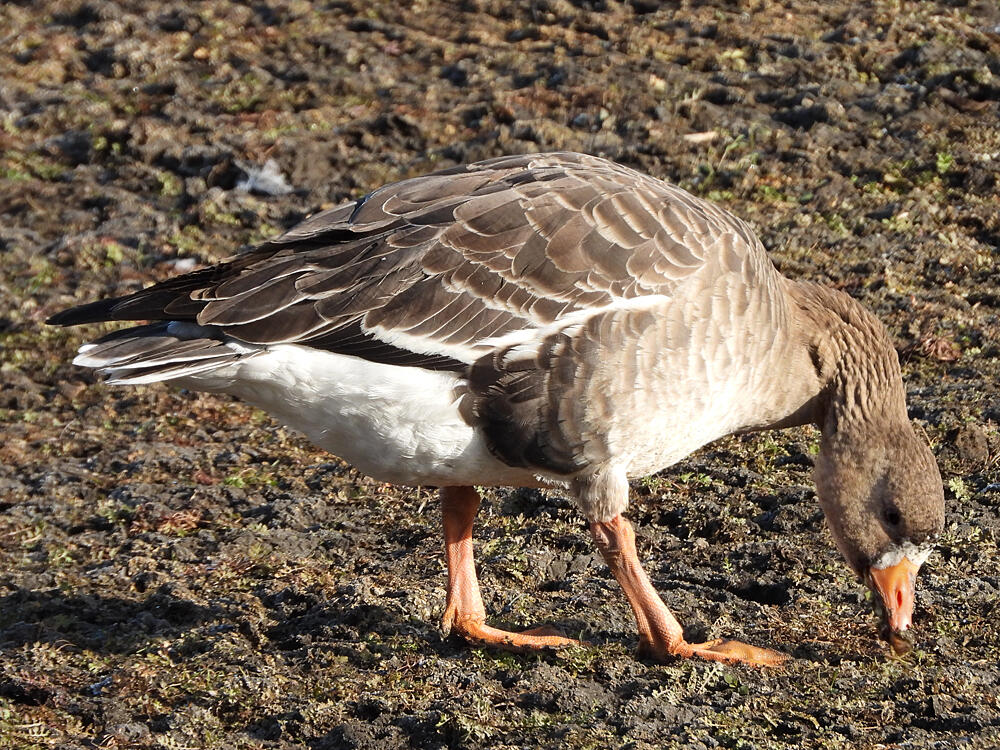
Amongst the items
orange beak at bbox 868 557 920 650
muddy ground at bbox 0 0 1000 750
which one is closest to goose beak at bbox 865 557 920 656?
orange beak at bbox 868 557 920 650

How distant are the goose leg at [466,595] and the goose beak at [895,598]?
1212 millimetres

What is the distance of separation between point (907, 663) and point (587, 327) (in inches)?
69.0

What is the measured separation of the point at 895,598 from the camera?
4.97 meters

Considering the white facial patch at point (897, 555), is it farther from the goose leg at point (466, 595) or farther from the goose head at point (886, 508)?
the goose leg at point (466, 595)

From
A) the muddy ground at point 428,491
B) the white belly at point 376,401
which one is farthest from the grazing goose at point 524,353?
the muddy ground at point 428,491

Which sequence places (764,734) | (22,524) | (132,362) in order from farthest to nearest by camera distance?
(22,524), (132,362), (764,734)

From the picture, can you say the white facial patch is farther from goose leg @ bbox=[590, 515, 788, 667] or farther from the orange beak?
goose leg @ bbox=[590, 515, 788, 667]

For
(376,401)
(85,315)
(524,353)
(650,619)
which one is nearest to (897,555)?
(650,619)

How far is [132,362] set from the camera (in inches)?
187

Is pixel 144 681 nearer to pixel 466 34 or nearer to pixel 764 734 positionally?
pixel 764 734

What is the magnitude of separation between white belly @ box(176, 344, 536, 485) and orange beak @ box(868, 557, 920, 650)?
5.11 ft

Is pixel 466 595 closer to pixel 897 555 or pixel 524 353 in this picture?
pixel 524 353

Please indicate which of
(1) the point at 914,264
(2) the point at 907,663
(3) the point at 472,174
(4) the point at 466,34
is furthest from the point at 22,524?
(4) the point at 466,34

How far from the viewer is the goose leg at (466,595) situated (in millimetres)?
5070
